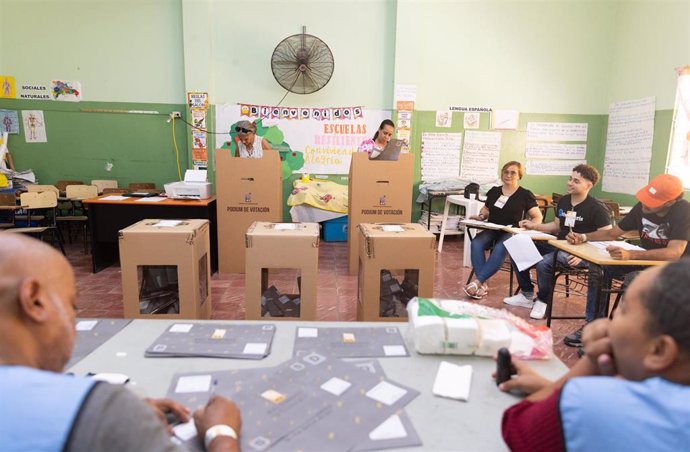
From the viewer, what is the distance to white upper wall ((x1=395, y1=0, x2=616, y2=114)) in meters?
5.87

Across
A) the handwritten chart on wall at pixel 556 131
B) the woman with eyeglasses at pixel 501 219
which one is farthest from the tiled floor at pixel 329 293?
the handwritten chart on wall at pixel 556 131

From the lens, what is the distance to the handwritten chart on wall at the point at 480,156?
20.0ft

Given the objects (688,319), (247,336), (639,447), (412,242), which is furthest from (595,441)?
(412,242)

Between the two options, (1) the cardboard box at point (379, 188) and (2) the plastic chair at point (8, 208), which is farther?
(2) the plastic chair at point (8, 208)

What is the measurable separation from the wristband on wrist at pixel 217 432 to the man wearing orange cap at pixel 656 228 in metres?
2.39

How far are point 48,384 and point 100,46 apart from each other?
21.0 feet

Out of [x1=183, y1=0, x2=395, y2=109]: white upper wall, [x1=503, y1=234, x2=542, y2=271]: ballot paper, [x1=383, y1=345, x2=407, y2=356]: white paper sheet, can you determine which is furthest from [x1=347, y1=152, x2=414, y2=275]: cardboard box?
[x1=383, y1=345, x2=407, y2=356]: white paper sheet

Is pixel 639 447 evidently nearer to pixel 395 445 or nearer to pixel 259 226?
pixel 395 445

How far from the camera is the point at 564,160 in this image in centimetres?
624

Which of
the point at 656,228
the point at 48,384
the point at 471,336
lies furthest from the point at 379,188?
the point at 48,384

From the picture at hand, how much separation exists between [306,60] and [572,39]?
3.66 meters

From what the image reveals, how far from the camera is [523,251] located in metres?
3.21

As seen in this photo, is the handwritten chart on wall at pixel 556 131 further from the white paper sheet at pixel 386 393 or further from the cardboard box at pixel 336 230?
the white paper sheet at pixel 386 393

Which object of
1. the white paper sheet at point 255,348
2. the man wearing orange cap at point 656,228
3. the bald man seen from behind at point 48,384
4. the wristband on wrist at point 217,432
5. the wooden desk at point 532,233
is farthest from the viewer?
the wooden desk at point 532,233
